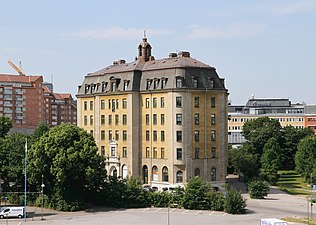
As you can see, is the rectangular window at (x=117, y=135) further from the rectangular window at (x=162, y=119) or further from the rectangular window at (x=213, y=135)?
the rectangular window at (x=213, y=135)

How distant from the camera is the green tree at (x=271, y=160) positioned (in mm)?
109188

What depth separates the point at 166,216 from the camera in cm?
7231

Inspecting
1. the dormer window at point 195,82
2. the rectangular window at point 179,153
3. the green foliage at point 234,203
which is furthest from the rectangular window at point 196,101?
the green foliage at point 234,203

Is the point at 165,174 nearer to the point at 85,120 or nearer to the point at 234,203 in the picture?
the point at 234,203

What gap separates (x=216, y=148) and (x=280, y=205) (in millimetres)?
16722

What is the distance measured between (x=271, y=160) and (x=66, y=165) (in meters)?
51.5

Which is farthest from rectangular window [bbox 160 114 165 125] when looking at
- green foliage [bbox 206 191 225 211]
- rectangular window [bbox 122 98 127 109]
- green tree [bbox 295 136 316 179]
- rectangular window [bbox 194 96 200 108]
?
green tree [bbox 295 136 316 179]

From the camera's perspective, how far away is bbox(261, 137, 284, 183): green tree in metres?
109

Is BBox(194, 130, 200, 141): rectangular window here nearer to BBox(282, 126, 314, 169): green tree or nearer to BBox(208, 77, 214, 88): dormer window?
BBox(208, 77, 214, 88): dormer window

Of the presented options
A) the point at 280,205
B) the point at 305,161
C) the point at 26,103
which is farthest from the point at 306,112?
the point at 280,205

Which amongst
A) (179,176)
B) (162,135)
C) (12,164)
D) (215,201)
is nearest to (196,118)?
(162,135)

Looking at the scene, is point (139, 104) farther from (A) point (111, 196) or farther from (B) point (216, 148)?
(A) point (111, 196)

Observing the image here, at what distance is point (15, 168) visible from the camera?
267 ft

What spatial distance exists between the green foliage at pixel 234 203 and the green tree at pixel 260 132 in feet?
169
